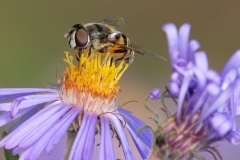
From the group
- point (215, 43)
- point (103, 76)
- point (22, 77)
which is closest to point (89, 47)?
point (103, 76)

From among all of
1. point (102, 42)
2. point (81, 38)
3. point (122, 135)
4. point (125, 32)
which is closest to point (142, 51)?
point (102, 42)

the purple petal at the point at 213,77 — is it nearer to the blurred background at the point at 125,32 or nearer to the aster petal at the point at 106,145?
the aster petal at the point at 106,145

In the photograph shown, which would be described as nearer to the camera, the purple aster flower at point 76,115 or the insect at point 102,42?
the purple aster flower at point 76,115

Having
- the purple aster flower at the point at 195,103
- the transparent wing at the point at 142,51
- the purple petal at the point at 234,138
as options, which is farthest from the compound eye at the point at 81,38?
the purple petal at the point at 234,138

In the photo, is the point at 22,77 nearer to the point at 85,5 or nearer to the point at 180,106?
the point at 85,5

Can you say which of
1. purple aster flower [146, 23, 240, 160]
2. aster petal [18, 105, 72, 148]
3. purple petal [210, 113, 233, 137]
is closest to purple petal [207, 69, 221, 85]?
purple aster flower [146, 23, 240, 160]

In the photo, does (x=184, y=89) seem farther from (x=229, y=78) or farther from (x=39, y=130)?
(x=39, y=130)
